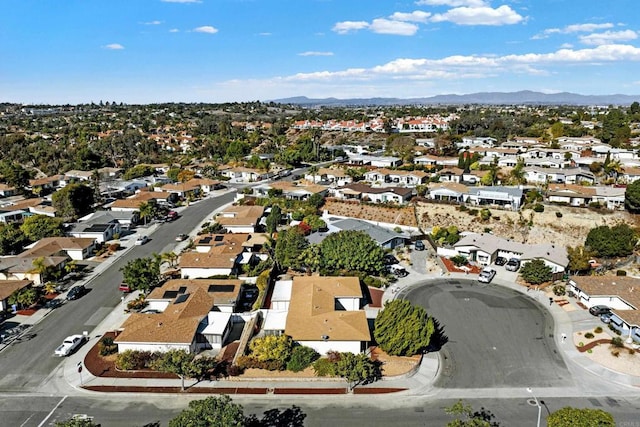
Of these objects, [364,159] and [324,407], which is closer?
[324,407]

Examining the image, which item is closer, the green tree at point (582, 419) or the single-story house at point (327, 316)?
the green tree at point (582, 419)

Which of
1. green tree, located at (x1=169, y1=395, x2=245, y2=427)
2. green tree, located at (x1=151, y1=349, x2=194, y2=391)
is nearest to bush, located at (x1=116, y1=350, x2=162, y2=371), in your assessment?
green tree, located at (x1=151, y1=349, x2=194, y2=391)

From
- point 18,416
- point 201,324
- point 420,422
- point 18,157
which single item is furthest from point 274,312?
point 18,157

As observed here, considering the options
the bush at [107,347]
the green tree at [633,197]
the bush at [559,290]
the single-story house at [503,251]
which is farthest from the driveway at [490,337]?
the green tree at [633,197]

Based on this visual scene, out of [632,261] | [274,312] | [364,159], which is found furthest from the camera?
[364,159]

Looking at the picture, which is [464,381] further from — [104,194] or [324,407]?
[104,194]

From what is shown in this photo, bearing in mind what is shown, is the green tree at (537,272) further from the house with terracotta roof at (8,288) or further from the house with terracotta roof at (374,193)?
the house with terracotta roof at (8,288)

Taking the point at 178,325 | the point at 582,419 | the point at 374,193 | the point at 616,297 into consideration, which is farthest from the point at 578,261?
the point at 178,325
